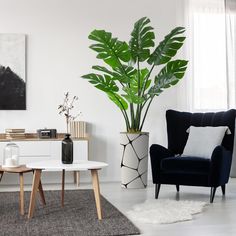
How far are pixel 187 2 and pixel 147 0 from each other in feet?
1.81

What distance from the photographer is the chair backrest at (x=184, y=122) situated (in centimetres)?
523

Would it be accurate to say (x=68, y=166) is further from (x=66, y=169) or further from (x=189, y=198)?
(x=189, y=198)

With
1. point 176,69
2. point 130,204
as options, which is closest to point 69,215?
point 130,204

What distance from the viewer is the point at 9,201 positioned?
464 centimetres

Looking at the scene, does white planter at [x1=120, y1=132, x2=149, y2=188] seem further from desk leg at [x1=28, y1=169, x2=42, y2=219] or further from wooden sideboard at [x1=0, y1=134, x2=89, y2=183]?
desk leg at [x1=28, y1=169, x2=42, y2=219]

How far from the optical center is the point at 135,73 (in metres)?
5.56

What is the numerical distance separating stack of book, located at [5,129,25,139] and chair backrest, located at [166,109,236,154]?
1.80m

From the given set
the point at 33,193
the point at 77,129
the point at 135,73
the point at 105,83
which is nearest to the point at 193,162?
the point at 135,73

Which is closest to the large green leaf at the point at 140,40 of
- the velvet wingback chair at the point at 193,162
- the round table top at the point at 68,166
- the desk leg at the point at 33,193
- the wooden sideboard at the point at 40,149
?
the velvet wingback chair at the point at 193,162

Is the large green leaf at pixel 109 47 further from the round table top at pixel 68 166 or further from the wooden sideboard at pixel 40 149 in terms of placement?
the round table top at pixel 68 166

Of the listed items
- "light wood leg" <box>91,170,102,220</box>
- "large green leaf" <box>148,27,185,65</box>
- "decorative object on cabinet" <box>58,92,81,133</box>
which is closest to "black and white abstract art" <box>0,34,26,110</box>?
"decorative object on cabinet" <box>58,92,81,133</box>

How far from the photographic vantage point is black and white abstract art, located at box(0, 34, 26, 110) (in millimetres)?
6027

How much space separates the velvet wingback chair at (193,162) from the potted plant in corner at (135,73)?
0.45 m

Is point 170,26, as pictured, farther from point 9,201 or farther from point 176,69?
point 9,201
